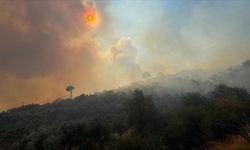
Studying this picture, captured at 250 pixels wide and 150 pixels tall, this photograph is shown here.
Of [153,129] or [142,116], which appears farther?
[142,116]

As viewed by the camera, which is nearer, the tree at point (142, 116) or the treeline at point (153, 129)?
the treeline at point (153, 129)

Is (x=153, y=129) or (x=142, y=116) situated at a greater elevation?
(x=142, y=116)

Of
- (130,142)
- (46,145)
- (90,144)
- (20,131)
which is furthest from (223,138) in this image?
(20,131)

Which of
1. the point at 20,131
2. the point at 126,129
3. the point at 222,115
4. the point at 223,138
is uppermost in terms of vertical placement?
the point at 20,131

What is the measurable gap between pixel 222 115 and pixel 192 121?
12490 mm

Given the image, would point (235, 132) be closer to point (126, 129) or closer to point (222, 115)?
point (222, 115)

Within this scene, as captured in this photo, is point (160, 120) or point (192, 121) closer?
point (192, 121)

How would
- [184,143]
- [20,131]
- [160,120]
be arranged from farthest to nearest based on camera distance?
1. [20,131]
2. [160,120]
3. [184,143]

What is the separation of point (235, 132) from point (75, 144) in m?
44.1

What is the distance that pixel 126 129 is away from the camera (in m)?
103

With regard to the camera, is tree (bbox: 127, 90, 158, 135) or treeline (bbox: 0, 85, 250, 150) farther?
tree (bbox: 127, 90, 158, 135)

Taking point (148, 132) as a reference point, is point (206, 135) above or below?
below

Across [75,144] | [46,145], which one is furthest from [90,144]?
[46,145]

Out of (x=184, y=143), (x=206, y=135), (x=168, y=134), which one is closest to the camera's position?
(x=206, y=135)
